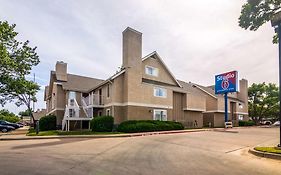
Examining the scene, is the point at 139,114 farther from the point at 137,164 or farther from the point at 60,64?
the point at 137,164

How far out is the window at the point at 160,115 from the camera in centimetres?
3018

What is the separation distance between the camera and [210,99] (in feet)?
146

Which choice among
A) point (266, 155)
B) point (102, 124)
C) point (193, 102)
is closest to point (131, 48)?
point (102, 124)

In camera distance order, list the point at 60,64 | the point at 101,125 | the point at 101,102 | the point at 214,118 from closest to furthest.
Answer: the point at 101,125
the point at 101,102
the point at 60,64
the point at 214,118

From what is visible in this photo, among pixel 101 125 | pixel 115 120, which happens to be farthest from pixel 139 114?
pixel 101 125

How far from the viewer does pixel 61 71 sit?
3734 cm

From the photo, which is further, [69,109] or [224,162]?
[69,109]

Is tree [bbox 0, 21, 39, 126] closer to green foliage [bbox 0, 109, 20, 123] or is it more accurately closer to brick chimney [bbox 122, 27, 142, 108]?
brick chimney [bbox 122, 27, 142, 108]

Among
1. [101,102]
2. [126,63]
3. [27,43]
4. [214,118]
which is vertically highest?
[27,43]

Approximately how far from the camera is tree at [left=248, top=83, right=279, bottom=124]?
55656mm

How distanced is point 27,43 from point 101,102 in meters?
13.4

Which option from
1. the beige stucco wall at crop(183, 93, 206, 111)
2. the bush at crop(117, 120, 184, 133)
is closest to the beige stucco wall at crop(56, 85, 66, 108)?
the bush at crop(117, 120, 184, 133)

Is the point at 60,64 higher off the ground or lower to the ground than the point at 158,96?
higher

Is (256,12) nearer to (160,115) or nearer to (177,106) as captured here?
(160,115)
